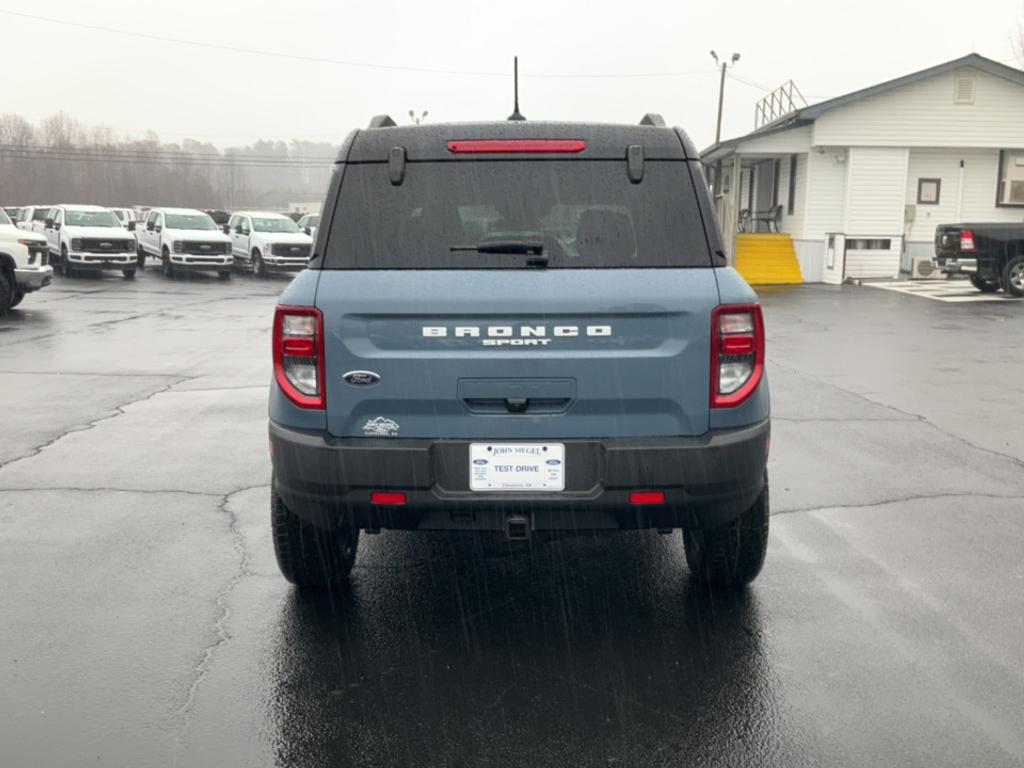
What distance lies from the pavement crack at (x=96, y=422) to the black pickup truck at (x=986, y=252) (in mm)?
17731

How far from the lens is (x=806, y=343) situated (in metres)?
Answer: 14.6

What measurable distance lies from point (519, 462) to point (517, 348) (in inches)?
16.4

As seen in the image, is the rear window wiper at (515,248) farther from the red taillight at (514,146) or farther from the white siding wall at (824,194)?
the white siding wall at (824,194)

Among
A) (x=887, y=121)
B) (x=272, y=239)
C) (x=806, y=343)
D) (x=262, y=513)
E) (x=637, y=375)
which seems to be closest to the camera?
(x=637, y=375)

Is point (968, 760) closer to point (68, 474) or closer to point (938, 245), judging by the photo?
point (68, 474)

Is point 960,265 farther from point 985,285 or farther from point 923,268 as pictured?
point 923,268

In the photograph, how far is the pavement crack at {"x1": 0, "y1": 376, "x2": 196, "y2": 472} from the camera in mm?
7152

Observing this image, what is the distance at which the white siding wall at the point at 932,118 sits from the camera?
28141 mm

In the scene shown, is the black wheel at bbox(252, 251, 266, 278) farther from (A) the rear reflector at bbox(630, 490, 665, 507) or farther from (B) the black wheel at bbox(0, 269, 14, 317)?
(A) the rear reflector at bbox(630, 490, 665, 507)

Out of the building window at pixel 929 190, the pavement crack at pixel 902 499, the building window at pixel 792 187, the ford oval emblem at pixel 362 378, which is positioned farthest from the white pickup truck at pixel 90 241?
the ford oval emblem at pixel 362 378

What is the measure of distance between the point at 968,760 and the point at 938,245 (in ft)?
71.5

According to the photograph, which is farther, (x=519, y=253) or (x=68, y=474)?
(x=68, y=474)

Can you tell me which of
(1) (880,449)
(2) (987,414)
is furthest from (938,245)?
(1) (880,449)

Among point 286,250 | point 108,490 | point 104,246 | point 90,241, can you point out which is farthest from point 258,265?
point 108,490
